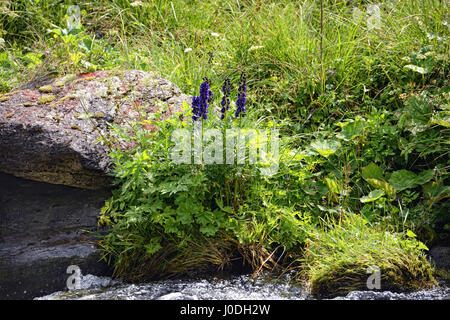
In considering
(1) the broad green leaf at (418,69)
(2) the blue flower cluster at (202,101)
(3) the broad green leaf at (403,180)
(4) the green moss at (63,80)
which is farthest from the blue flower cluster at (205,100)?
(1) the broad green leaf at (418,69)

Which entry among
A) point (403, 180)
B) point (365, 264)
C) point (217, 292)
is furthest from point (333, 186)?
point (217, 292)

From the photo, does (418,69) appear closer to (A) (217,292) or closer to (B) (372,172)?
(B) (372,172)

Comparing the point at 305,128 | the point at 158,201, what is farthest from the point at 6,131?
the point at 305,128

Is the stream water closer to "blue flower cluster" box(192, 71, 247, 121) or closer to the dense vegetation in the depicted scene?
the dense vegetation

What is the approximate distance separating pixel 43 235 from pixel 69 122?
903 mm

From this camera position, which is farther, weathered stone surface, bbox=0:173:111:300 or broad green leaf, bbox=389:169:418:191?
broad green leaf, bbox=389:169:418:191

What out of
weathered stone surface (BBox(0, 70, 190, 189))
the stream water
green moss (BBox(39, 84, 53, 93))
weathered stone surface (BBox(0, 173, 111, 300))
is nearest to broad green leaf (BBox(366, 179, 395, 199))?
the stream water

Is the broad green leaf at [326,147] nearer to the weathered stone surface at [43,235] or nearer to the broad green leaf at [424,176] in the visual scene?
the broad green leaf at [424,176]

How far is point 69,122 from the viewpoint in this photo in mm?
3525

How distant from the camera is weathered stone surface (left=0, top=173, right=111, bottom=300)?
3205 millimetres

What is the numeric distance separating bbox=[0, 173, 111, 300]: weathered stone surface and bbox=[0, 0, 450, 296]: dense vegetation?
22 centimetres

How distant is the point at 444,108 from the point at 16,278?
345 centimetres

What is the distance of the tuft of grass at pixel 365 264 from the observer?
108 inches

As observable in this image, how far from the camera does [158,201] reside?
9.84ft
